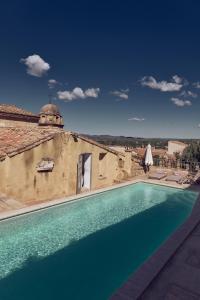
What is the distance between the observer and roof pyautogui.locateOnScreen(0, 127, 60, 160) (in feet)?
41.7

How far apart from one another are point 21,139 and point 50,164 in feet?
8.05

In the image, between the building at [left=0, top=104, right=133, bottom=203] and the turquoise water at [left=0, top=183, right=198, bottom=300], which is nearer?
the turquoise water at [left=0, top=183, right=198, bottom=300]

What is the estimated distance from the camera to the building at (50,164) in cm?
1261

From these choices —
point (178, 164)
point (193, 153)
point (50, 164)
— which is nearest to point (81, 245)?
point (50, 164)

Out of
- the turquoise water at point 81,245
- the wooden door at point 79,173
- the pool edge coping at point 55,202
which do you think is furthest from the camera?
the wooden door at point 79,173

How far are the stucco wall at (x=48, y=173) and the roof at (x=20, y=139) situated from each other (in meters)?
0.27

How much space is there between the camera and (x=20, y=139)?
48.4 ft

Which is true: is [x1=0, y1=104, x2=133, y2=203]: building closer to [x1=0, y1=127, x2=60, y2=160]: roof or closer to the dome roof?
[x1=0, y1=127, x2=60, y2=160]: roof

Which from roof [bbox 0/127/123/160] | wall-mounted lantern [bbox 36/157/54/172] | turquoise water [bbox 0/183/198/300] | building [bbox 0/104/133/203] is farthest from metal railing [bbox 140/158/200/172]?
wall-mounted lantern [bbox 36/157/54/172]

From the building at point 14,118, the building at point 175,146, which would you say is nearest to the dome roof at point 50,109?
the building at point 14,118

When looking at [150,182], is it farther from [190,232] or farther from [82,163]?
[190,232]

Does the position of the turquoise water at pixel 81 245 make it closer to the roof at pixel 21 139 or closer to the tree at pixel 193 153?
the roof at pixel 21 139

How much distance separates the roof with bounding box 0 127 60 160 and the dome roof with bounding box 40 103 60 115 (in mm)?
8801

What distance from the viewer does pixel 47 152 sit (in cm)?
1409
